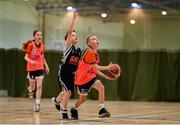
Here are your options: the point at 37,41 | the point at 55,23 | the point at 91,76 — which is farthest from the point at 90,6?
the point at 91,76

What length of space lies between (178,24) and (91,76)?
11.0m

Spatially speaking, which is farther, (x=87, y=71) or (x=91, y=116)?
(x=91, y=116)

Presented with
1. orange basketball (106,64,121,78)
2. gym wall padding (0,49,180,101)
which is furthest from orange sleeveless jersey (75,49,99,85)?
gym wall padding (0,49,180,101)

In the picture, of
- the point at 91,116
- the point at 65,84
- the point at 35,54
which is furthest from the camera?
the point at 35,54

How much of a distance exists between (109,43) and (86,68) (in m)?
11.2

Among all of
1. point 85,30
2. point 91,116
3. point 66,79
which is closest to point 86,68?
point 66,79

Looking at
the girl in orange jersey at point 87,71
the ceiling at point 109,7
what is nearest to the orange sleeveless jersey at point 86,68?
the girl in orange jersey at point 87,71

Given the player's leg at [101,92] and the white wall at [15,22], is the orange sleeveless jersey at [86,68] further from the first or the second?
the white wall at [15,22]

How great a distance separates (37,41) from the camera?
12977mm

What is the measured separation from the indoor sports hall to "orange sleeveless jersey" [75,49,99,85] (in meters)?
8.39

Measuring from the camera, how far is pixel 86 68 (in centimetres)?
1048

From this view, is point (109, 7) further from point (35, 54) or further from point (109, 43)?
point (35, 54)

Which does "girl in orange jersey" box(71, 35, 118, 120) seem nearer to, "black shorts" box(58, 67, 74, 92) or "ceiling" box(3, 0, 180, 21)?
"black shorts" box(58, 67, 74, 92)

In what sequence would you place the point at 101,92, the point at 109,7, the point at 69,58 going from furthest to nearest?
the point at 109,7 < the point at 101,92 < the point at 69,58
